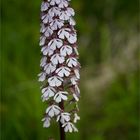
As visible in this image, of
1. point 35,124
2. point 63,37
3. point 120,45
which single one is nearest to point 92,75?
point 120,45

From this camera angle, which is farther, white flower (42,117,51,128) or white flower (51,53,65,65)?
white flower (42,117,51,128)

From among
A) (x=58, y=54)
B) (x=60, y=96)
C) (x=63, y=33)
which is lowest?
(x=60, y=96)

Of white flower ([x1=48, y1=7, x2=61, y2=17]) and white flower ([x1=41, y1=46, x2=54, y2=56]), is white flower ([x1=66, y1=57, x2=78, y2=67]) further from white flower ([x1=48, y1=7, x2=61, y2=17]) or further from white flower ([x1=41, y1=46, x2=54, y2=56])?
white flower ([x1=48, y1=7, x2=61, y2=17])

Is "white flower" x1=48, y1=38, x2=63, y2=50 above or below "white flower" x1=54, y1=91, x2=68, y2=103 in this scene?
above

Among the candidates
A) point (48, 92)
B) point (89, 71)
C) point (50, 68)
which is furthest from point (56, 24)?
point (89, 71)

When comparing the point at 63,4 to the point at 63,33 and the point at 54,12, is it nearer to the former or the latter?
the point at 54,12

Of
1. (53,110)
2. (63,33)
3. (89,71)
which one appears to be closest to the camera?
(63,33)

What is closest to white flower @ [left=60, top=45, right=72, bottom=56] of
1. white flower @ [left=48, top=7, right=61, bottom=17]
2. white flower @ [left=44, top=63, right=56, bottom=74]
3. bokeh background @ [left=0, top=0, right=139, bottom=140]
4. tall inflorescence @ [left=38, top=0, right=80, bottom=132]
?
tall inflorescence @ [left=38, top=0, right=80, bottom=132]
